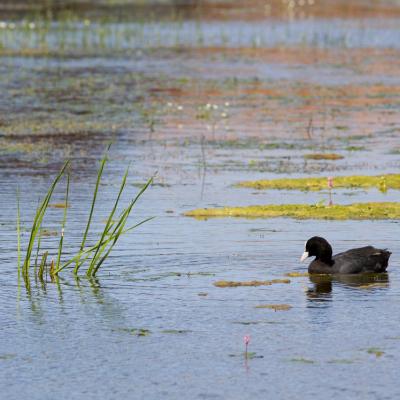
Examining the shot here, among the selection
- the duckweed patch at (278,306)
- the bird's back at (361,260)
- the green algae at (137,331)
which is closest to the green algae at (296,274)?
the bird's back at (361,260)

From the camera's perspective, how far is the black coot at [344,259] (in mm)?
17000

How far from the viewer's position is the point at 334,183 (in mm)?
24656

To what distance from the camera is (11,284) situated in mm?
16547

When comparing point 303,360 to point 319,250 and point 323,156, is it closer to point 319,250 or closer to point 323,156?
point 319,250

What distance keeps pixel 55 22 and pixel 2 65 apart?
21398 millimetres

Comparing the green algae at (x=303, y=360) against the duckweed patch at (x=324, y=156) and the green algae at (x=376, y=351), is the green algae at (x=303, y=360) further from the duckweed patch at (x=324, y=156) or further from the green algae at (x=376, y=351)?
the duckweed patch at (x=324, y=156)

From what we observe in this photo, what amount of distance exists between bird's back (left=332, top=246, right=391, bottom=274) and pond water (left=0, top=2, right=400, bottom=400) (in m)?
0.23

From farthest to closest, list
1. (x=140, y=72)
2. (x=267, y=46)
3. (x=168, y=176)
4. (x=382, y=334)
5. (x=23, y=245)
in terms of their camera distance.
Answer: (x=267, y=46) < (x=140, y=72) < (x=168, y=176) < (x=23, y=245) < (x=382, y=334)

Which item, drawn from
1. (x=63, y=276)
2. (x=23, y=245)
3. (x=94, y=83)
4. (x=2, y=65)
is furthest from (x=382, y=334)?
(x=2, y=65)

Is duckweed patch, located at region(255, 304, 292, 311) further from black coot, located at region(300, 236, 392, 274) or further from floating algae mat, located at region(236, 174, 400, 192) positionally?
floating algae mat, located at region(236, 174, 400, 192)

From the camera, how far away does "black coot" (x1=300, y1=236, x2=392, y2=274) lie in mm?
17000

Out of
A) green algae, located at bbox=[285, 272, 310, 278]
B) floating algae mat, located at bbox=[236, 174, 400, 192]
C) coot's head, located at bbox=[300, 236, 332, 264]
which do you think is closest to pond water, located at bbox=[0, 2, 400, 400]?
green algae, located at bbox=[285, 272, 310, 278]

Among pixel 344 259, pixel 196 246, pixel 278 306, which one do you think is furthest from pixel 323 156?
pixel 278 306

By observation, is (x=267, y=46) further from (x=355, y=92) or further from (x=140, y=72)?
(x=355, y=92)
